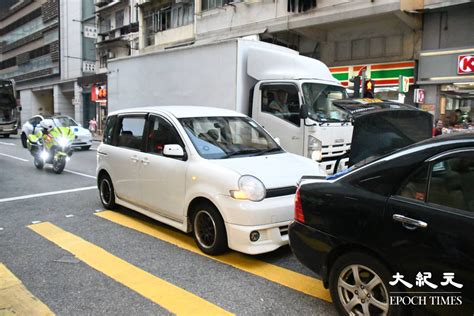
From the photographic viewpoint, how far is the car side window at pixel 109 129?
6.77 m

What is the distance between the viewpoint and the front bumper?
428cm

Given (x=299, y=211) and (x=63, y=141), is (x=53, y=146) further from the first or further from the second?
(x=299, y=211)

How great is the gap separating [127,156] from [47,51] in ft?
158

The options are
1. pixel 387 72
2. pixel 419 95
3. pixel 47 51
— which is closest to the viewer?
pixel 419 95

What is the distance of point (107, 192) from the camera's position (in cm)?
685

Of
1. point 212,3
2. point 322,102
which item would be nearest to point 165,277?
point 322,102

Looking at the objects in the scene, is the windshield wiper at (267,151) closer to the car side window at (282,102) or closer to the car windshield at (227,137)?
the car windshield at (227,137)

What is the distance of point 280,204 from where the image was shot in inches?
174

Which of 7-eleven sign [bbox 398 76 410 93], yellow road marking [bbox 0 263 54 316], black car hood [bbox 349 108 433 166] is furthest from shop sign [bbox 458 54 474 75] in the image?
yellow road marking [bbox 0 263 54 316]

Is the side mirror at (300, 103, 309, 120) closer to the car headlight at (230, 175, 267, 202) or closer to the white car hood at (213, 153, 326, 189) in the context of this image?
the white car hood at (213, 153, 326, 189)

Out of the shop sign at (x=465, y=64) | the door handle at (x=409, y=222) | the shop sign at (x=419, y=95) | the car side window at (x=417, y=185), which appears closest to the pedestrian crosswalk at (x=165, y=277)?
the door handle at (x=409, y=222)

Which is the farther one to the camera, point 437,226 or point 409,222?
point 409,222

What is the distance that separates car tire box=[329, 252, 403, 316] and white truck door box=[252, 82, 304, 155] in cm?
460

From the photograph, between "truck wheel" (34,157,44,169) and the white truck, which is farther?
"truck wheel" (34,157,44,169)
